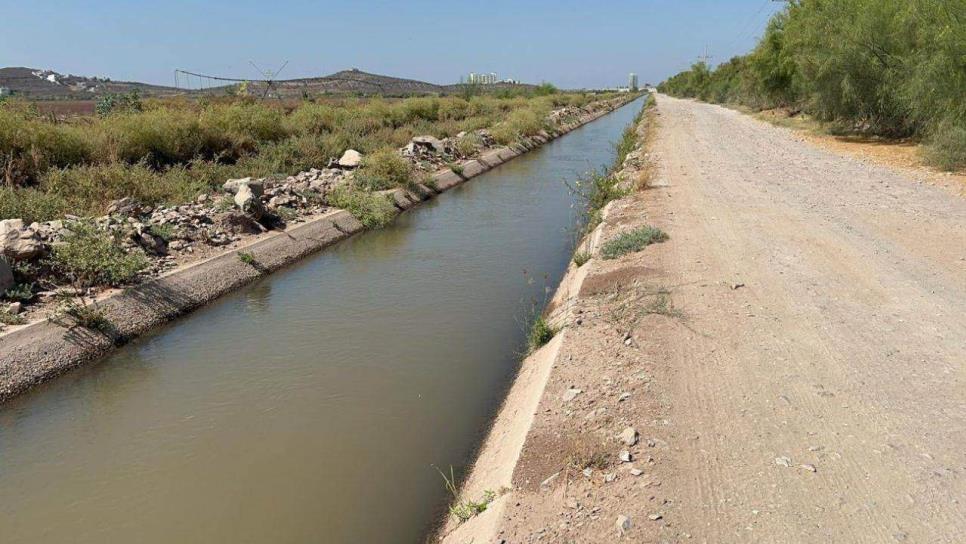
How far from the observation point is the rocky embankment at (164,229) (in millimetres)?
7922

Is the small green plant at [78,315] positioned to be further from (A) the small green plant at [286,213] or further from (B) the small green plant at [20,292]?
(A) the small green plant at [286,213]

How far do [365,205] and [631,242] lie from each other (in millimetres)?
8019

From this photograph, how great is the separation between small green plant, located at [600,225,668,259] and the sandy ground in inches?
8.2

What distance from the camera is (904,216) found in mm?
10320

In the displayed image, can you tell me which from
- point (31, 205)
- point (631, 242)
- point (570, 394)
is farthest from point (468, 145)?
point (570, 394)

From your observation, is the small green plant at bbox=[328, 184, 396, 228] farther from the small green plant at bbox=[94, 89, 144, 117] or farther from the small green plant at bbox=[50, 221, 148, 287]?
the small green plant at bbox=[94, 89, 144, 117]

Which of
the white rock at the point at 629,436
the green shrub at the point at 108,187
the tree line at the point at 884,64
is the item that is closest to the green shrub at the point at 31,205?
the green shrub at the point at 108,187

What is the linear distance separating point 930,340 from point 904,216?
6.00 m

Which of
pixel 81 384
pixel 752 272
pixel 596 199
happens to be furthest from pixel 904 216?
pixel 81 384

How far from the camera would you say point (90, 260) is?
847cm

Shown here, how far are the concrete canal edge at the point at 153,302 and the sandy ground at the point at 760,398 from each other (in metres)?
5.82

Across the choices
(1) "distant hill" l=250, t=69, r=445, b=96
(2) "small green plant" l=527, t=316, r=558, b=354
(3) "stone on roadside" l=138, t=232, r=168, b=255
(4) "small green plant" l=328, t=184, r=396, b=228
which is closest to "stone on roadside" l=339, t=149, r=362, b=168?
(4) "small green plant" l=328, t=184, r=396, b=228

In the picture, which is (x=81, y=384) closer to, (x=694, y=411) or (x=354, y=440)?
(x=354, y=440)

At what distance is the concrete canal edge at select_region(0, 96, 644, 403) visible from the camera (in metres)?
6.90
